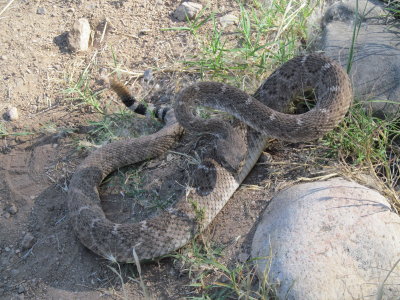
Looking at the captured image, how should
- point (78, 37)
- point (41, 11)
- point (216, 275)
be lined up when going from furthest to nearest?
point (41, 11), point (78, 37), point (216, 275)

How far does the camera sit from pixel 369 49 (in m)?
5.45

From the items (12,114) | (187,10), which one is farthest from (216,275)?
(187,10)

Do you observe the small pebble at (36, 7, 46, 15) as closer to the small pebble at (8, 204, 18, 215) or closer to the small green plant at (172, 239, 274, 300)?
the small pebble at (8, 204, 18, 215)

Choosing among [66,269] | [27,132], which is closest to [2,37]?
[27,132]

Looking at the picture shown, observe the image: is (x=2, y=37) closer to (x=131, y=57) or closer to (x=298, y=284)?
(x=131, y=57)

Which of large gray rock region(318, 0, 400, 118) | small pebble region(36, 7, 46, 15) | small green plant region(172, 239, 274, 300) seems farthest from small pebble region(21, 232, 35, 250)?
small pebble region(36, 7, 46, 15)

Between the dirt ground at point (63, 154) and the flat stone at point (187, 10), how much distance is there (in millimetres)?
124

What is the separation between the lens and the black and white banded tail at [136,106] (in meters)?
5.68

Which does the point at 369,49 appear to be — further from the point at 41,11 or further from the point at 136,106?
the point at 41,11

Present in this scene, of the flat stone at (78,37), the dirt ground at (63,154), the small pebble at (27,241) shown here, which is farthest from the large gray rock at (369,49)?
the small pebble at (27,241)

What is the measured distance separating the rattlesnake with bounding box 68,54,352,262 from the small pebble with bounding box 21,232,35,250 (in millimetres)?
460

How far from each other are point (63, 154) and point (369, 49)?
3.62m

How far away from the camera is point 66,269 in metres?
4.59

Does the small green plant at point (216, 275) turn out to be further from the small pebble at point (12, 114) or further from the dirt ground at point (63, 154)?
the small pebble at point (12, 114)
